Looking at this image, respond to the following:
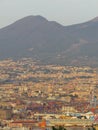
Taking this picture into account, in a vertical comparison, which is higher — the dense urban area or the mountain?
the mountain

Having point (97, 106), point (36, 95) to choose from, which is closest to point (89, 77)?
point (36, 95)

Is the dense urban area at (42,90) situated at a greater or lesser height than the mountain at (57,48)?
lesser

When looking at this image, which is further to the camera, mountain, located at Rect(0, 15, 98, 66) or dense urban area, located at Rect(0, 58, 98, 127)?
mountain, located at Rect(0, 15, 98, 66)

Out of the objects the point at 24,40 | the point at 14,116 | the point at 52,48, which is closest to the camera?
the point at 14,116

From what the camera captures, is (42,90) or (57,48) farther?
(57,48)

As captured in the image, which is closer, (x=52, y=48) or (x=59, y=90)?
(x=59, y=90)

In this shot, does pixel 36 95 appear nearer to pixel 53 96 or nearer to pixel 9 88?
pixel 53 96

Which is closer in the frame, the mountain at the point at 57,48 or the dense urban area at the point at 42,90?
the dense urban area at the point at 42,90

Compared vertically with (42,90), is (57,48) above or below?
above
